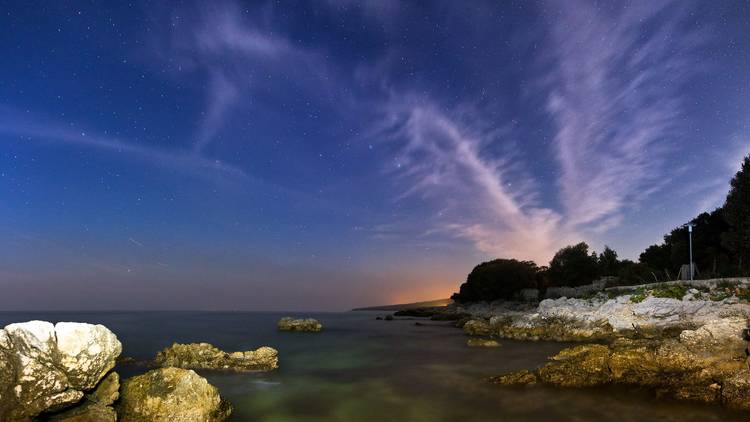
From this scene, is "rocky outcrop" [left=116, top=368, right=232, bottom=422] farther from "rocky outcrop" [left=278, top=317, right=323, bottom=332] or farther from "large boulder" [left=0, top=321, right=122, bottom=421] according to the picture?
"rocky outcrop" [left=278, top=317, right=323, bottom=332]

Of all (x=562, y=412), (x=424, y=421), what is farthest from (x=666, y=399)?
(x=424, y=421)

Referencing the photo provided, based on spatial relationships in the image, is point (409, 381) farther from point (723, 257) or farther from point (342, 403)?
point (723, 257)

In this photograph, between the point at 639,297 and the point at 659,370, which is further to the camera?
the point at 639,297

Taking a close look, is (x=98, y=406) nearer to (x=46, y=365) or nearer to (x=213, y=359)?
(x=46, y=365)

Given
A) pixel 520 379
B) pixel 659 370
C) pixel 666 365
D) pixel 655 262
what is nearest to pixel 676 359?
pixel 666 365

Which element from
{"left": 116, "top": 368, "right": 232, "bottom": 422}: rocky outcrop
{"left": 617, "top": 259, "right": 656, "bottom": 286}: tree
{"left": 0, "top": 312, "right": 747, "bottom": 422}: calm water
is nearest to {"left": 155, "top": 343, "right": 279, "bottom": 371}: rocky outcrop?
{"left": 0, "top": 312, "right": 747, "bottom": 422}: calm water

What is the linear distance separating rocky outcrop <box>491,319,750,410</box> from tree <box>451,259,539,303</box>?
208ft

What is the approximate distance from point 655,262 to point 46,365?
76718 millimetres

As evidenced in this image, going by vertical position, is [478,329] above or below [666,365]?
above

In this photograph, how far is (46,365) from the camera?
8.83 m

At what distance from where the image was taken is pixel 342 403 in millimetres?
14328

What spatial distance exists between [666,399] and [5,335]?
16885mm

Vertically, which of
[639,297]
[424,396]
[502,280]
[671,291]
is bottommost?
[424,396]

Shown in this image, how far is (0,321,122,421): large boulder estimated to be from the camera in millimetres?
8406
